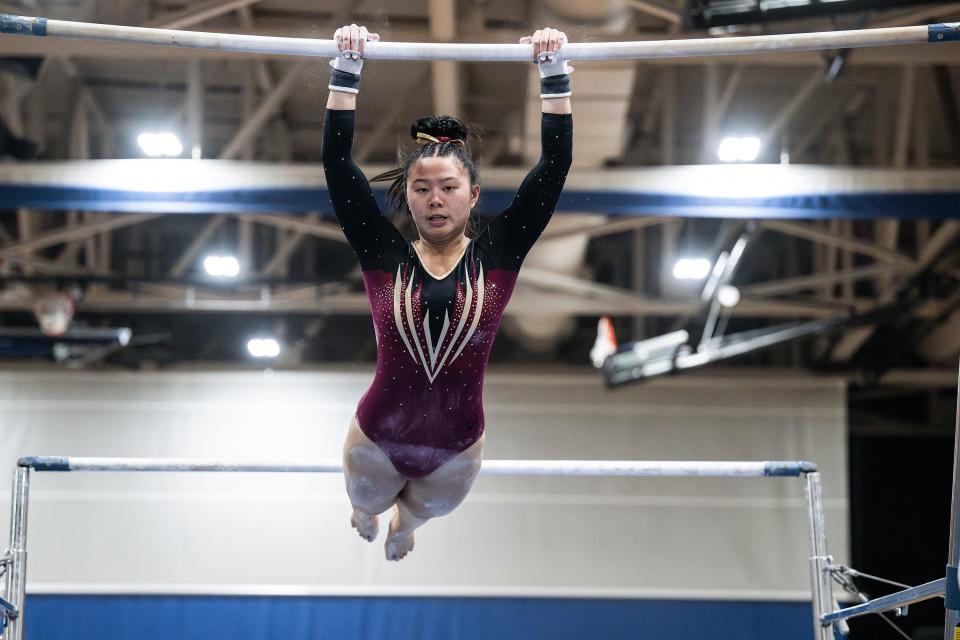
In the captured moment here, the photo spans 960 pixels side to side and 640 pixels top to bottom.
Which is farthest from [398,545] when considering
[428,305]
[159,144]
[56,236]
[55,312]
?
[55,312]

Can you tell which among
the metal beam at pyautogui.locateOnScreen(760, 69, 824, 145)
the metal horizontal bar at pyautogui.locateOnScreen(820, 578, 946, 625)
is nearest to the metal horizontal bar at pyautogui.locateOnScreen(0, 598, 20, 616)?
the metal horizontal bar at pyautogui.locateOnScreen(820, 578, 946, 625)

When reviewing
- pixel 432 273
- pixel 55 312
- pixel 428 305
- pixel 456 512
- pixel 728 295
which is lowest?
pixel 456 512

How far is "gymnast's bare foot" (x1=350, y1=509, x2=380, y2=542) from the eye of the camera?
3477mm

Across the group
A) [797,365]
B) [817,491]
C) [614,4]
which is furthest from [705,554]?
[614,4]

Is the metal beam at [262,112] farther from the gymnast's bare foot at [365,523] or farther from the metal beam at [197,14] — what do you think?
the gymnast's bare foot at [365,523]

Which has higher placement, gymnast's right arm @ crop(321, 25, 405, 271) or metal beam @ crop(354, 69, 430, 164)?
metal beam @ crop(354, 69, 430, 164)

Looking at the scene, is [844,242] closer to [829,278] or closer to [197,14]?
[829,278]

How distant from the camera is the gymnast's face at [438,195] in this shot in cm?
294

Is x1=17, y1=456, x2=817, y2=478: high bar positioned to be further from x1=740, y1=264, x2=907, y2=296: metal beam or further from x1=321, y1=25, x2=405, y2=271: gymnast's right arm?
x1=740, y1=264, x2=907, y2=296: metal beam

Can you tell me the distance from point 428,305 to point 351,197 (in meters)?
0.40

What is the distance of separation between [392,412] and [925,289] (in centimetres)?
721

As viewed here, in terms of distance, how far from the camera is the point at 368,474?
3.04m

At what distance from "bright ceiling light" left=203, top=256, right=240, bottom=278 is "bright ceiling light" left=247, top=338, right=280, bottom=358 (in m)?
1.01

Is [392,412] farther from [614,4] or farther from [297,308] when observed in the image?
[297,308]
